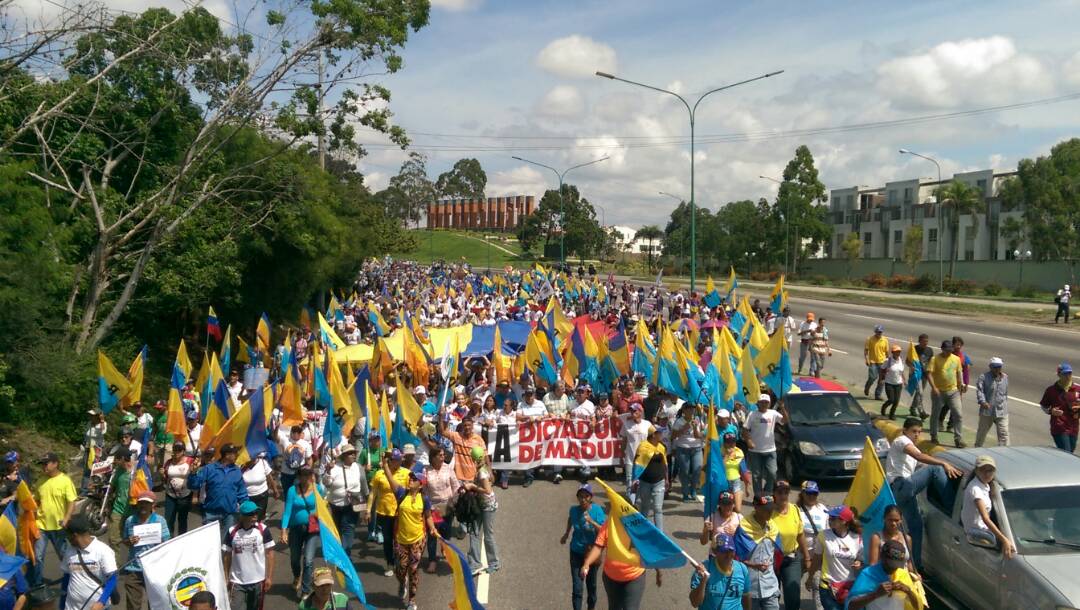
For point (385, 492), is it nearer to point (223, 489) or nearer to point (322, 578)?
point (223, 489)

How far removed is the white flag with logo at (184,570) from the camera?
6324 mm

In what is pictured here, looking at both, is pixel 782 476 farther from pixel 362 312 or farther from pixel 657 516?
pixel 362 312

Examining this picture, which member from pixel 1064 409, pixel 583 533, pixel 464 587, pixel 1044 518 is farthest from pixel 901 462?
pixel 464 587

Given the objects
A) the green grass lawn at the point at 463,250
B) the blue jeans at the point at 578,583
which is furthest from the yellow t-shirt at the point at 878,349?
the green grass lawn at the point at 463,250

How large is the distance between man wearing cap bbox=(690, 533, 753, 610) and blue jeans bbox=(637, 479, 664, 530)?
3217mm

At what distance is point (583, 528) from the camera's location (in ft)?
24.3

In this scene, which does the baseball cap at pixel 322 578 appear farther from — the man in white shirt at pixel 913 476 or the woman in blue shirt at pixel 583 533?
the man in white shirt at pixel 913 476

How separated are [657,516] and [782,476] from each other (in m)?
3.20

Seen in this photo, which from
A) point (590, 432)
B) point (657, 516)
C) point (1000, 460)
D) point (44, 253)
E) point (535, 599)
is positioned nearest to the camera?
point (1000, 460)

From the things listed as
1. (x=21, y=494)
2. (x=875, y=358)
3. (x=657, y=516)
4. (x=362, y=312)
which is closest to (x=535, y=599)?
(x=657, y=516)

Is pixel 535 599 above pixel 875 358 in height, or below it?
below

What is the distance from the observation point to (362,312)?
30141 millimetres

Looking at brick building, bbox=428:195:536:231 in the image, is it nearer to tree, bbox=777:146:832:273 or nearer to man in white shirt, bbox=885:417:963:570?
tree, bbox=777:146:832:273

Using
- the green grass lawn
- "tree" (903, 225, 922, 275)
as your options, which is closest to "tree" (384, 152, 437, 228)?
the green grass lawn
